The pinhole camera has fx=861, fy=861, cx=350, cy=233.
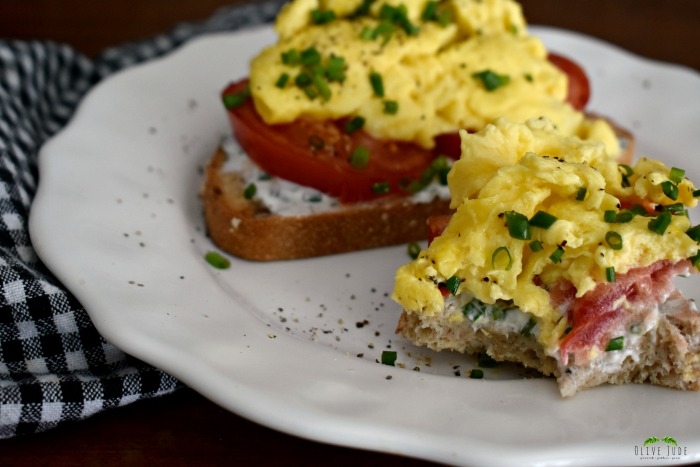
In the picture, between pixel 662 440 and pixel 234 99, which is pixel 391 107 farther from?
pixel 662 440

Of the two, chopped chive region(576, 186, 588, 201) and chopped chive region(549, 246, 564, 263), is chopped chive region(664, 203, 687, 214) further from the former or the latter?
chopped chive region(549, 246, 564, 263)

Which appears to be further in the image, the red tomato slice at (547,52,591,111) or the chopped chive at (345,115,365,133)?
the red tomato slice at (547,52,591,111)

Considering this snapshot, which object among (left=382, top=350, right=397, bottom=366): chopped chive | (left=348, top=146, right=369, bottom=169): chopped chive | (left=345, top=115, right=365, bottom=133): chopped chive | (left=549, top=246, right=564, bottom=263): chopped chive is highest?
(left=549, top=246, right=564, bottom=263): chopped chive

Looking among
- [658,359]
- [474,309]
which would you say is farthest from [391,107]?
[658,359]

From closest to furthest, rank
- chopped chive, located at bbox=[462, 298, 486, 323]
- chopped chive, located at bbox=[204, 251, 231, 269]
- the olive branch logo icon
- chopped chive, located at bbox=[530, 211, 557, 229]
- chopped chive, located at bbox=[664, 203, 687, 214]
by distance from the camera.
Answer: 1. the olive branch logo icon
2. chopped chive, located at bbox=[530, 211, 557, 229]
3. chopped chive, located at bbox=[664, 203, 687, 214]
4. chopped chive, located at bbox=[462, 298, 486, 323]
5. chopped chive, located at bbox=[204, 251, 231, 269]

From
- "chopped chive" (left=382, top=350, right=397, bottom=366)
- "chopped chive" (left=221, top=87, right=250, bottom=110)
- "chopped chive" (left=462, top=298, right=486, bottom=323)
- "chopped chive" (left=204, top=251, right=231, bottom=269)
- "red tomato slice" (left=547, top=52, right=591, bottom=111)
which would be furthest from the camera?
"red tomato slice" (left=547, top=52, right=591, bottom=111)

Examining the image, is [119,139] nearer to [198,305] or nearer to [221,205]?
[221,205]

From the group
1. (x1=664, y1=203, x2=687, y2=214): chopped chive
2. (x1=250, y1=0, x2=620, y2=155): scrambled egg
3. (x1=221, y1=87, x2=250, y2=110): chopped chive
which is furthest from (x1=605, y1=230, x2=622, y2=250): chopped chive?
(x1=221, y1=87, x2=250, y2=110): chopped chive
